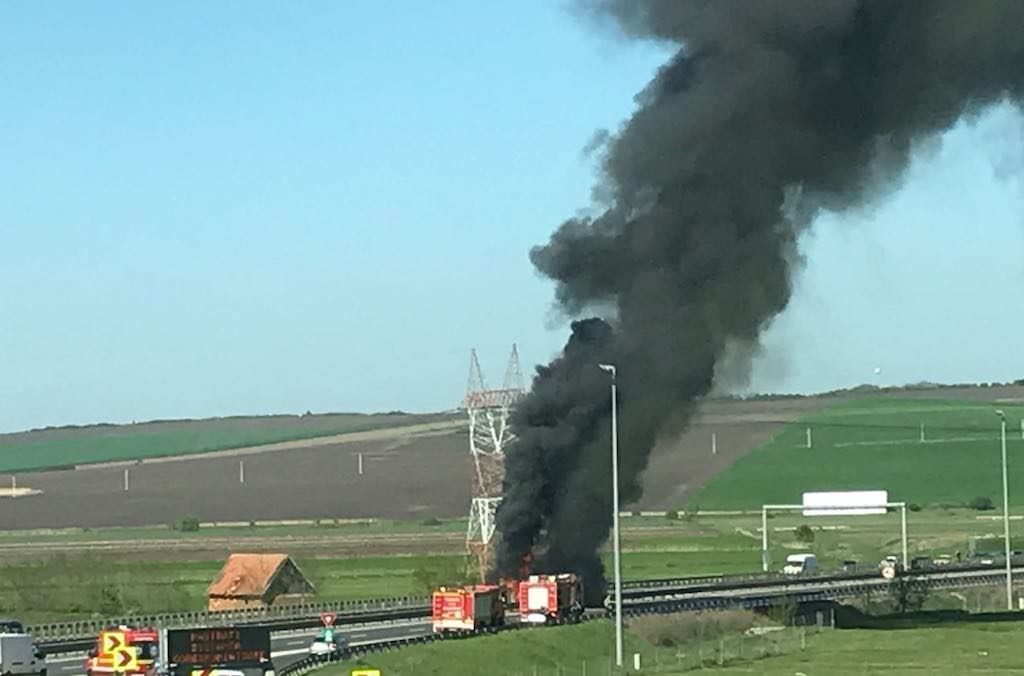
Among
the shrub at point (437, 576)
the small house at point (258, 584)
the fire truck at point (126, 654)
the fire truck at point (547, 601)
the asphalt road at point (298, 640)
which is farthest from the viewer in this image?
the shrub at point (437, 576)

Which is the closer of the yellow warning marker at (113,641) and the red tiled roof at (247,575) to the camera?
the yellow warning marker at (113,641)

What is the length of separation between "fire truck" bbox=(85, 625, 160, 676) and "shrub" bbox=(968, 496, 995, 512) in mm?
139041

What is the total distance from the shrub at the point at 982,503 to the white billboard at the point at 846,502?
69.2ft

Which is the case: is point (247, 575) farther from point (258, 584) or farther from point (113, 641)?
point (113, 641)

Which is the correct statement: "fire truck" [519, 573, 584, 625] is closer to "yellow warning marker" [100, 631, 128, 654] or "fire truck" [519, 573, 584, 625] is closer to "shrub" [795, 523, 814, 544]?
"yellow warning marker" [100, 631, 128, 654]

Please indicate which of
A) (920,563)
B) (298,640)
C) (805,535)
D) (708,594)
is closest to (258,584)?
(708,594)

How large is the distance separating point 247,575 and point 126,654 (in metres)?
53.9

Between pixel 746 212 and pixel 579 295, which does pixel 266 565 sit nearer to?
pixel 579 295

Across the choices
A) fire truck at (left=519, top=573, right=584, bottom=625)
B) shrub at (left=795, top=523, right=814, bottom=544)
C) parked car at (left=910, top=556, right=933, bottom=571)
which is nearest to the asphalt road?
fire truck at (left=519, top=573, right=584, bottom=625)

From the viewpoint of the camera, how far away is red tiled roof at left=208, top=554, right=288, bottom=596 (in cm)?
11156

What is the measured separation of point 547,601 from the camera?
87.2 metres

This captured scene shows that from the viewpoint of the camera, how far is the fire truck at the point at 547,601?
285ft

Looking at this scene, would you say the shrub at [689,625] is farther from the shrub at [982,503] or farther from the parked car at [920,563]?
the shrub at [982,503]

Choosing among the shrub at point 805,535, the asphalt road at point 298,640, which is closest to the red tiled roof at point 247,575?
the asphalt road at point 298,640
